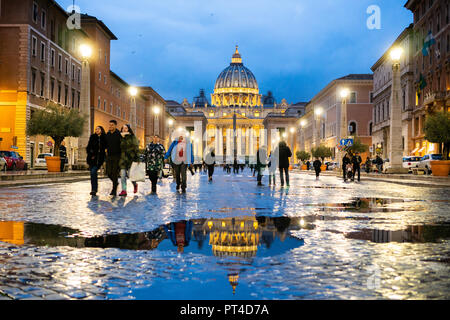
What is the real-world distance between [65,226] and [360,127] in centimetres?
8033

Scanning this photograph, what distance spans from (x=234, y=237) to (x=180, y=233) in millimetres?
802

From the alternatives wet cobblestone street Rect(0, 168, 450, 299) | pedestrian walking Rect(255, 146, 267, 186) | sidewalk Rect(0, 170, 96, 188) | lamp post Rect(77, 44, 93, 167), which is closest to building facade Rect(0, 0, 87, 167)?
lamp post Rect(77, 44, 93, 167)

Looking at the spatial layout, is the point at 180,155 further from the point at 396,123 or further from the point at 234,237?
the point at 396,123

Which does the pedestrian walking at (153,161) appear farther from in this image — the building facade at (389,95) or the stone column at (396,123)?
the building facade at (389,95)

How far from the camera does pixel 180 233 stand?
23.7ft

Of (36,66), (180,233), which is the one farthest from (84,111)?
(180,233)

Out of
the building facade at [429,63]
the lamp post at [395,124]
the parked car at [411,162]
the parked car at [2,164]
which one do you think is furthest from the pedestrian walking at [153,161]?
the building facade at [429,63]

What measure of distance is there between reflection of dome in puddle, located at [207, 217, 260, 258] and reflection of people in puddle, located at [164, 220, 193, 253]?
280 mm

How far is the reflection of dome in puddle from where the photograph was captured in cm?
572

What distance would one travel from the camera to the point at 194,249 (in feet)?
19.3

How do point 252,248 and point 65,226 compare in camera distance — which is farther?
point 65,226

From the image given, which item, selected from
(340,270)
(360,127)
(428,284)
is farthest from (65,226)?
(360,127)

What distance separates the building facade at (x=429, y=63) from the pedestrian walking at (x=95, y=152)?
3861 cm
